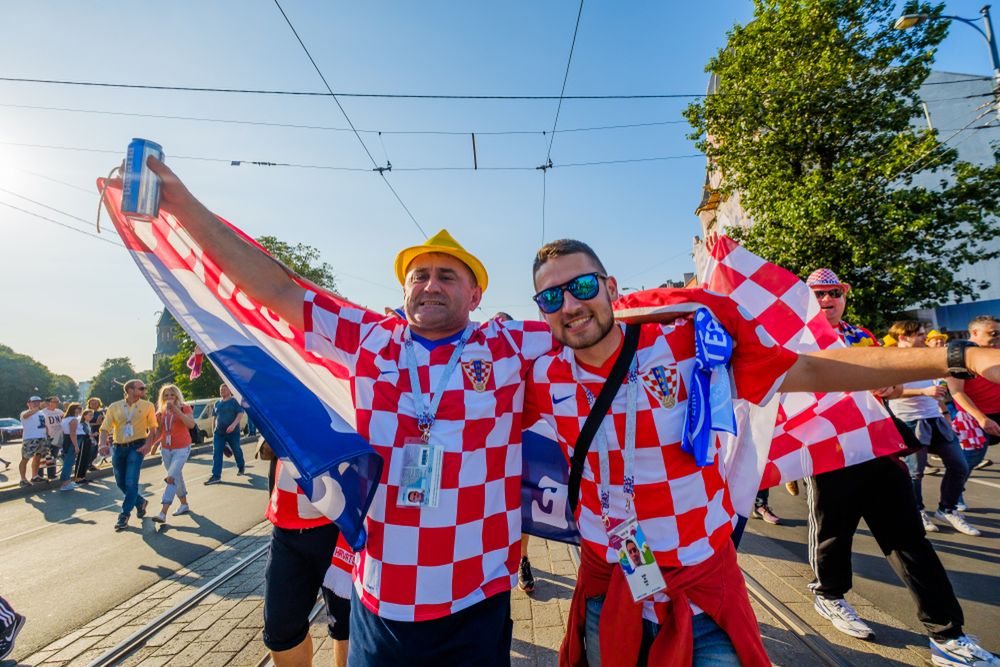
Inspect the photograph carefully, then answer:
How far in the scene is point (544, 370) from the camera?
6.35ft

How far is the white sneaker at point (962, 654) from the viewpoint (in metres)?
2.54

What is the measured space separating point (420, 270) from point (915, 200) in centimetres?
1479

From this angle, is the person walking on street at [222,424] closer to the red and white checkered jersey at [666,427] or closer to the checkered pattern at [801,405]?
the red and white checkered jersey at [666,427]

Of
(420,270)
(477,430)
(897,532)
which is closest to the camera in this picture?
(477,430)

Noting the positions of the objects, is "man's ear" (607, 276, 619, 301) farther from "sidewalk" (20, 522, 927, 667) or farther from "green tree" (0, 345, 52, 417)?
"green tree" (0, 345, 52, 417)

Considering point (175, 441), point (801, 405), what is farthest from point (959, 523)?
point (175, 441)

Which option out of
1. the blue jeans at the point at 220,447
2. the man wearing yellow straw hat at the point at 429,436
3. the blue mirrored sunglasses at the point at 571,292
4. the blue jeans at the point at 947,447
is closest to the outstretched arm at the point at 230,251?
the man wearing yellow straw hat at the point at 429,436

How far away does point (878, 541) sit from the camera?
2936mm

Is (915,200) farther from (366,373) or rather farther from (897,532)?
(366,373)

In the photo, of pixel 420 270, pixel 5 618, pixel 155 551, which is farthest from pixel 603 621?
pixel 155 551

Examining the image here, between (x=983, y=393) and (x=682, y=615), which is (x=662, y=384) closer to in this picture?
(x=682, y=615)

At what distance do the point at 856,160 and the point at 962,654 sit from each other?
13.1 m

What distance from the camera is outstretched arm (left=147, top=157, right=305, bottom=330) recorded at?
1976 mm

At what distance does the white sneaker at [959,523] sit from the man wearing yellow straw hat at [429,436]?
18.5 ft
